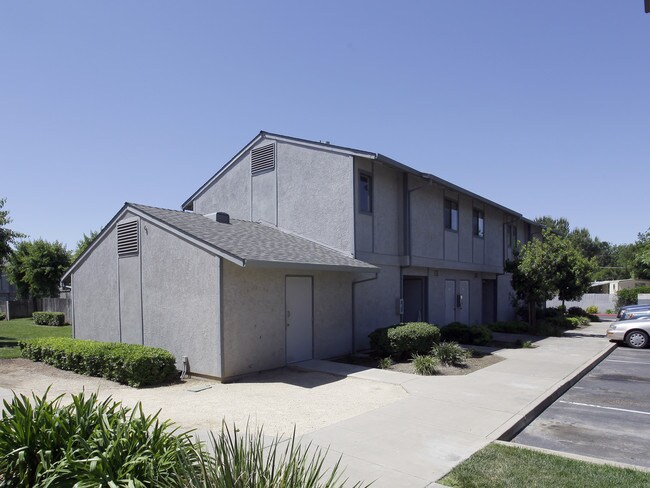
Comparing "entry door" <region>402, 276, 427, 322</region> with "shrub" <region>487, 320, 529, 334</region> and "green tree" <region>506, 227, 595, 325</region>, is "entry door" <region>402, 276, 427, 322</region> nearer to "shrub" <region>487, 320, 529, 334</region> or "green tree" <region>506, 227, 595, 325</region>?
"shrub" <region>487, 320, 529, 334</region>

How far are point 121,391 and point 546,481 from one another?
311 inches

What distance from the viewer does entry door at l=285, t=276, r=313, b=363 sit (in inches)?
490

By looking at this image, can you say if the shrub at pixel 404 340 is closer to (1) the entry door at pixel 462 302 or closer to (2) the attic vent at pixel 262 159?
(2) the attic vent at pixel 262 159

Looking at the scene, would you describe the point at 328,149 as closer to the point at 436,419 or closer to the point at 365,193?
the point at 365,193

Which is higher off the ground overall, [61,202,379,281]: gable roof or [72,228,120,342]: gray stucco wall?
[61,202,379,281]: gable roof

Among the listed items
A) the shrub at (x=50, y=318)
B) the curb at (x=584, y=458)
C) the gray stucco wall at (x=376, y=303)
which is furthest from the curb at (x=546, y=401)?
the shrub at (x=50, y=318)

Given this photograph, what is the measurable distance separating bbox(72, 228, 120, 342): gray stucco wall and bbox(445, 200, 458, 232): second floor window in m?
12.4

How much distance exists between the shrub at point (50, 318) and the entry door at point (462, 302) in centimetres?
2191

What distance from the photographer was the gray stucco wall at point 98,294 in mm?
13764

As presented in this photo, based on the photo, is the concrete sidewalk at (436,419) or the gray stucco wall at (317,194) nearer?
the concrete sidewalk at (436,419)

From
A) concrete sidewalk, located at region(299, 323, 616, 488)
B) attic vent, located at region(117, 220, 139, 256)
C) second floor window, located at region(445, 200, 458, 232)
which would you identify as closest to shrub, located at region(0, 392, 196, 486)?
concrete sidewalk, located at region(299, 323, 616, 488)

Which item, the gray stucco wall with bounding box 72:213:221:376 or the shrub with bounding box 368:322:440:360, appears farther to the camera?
the shrub with bounding box 368:322:440:360

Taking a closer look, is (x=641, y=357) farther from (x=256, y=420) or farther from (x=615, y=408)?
(x=256, y=420)

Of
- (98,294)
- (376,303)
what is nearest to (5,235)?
(98,294)
